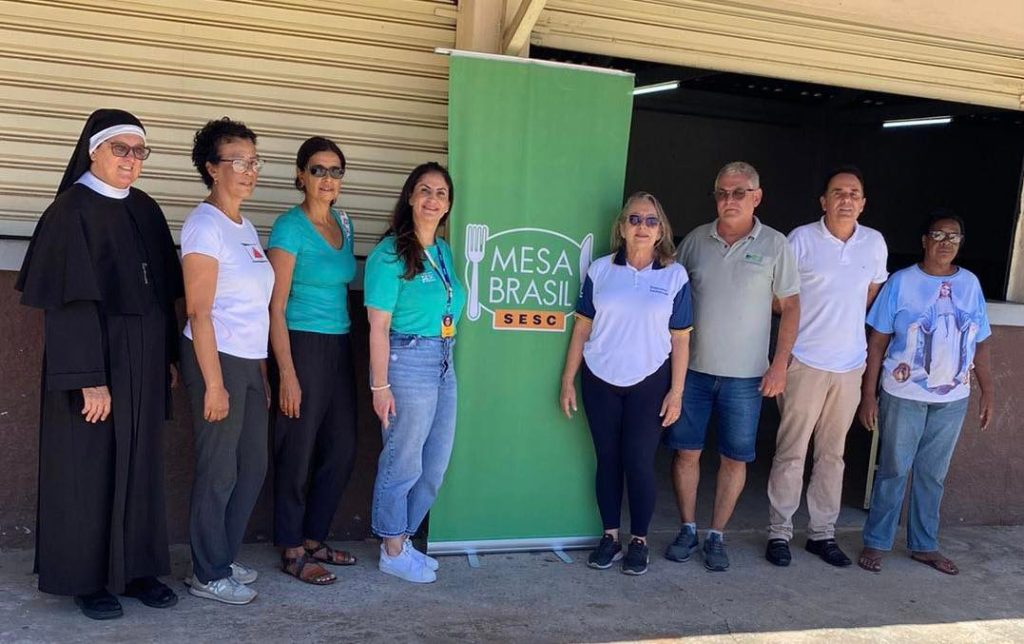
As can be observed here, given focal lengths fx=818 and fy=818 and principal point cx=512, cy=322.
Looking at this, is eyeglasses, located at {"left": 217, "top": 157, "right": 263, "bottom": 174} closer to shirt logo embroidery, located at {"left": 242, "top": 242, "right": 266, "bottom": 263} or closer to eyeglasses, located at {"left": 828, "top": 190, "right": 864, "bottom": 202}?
shirt logo embroidery, located at {"left": 242, "top": 242, "right": 266, "bottom": 263}

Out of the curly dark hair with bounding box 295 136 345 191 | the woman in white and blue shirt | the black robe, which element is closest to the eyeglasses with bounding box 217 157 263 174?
the curly dark hair with bounding box 295 136 345 191

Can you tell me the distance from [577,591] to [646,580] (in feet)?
1.19

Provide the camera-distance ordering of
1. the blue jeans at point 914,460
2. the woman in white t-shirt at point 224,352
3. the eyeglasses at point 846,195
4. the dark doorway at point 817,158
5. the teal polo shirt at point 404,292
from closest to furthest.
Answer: the woman in white t-shirt at point 224,352 < the teal polo shirt at point 404,292 < the eyeglasses at point 846,195 < the blue jeans at point 914,460 < the dark doorway at point 817,158

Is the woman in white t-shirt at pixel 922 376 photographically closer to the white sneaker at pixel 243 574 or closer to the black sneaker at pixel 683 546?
the black sneaker at pixel 683 546

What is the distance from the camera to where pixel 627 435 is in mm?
3682

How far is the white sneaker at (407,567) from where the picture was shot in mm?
3523

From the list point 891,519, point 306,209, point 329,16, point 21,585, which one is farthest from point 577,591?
point 329,16

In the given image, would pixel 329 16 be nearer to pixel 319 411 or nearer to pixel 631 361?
pixel 319 411

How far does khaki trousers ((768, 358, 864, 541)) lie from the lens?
3941mm

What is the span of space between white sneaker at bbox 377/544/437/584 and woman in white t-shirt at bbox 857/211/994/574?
2.18 m

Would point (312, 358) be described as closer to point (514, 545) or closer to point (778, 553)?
point (514, 545)

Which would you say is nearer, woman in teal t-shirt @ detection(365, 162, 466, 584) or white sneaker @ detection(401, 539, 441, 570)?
woman in teal t-shirt @ detection(365, 162, 466, 584)

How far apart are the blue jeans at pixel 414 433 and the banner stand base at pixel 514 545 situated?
10.3 inches

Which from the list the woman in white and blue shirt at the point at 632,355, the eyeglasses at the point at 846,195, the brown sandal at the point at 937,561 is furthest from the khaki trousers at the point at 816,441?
the eyeglasses at the point at 846,195
